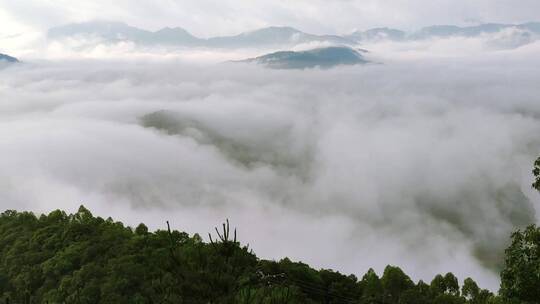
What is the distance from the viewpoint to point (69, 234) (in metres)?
73.9

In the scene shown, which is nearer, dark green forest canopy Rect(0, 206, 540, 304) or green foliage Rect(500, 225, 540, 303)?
green foliage Rect(500, 225, 540, 303)

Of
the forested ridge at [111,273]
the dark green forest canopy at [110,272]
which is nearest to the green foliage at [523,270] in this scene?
the forested ridge at [111,273]

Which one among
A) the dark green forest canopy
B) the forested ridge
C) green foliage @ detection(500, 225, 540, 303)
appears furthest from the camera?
the dark green forest canopy

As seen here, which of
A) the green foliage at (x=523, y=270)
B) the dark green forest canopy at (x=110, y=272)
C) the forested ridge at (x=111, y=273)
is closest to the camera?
the green foliage at (x=523, y=270)

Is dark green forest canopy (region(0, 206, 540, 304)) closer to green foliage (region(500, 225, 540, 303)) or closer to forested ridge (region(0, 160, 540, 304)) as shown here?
forested ridge (region(0, 160, 540, 304))

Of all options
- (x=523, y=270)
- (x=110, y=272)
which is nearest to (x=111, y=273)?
(x=110, y=272)

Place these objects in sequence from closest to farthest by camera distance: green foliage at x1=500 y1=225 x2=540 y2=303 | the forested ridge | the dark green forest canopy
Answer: green foliage at x1=500 y1=225 x2=540 y2=303 < the forested ridge < the dark green forest canopy

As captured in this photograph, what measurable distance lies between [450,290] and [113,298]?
60.6 metres

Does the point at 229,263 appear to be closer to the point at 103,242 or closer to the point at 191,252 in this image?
the point at 191,252

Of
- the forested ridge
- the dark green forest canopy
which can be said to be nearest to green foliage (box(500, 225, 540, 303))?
the forested ridge

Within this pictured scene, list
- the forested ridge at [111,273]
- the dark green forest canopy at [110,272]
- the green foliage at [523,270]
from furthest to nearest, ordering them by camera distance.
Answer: the dark green forest canopy at [110,272] < the forested ridge at [111,273] < the green foliage at [523,270]

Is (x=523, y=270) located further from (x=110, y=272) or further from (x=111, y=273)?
(x=110, y=272)

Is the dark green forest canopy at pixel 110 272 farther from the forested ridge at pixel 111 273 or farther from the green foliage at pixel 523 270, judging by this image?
the green foliage at pixel 523 270

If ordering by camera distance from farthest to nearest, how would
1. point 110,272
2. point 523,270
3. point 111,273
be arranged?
point 110,272, point 111,273, point 523,270
